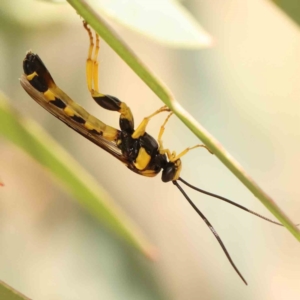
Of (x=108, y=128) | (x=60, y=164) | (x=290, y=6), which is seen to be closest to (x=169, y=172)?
(x=108, y=128)

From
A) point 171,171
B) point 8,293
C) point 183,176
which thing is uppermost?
point 8,293

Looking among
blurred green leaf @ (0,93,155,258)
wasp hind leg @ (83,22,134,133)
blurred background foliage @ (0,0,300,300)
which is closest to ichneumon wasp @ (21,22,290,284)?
wasp hind leg @ (83,22,134,133)

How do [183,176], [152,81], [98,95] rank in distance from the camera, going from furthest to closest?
1. [183,176]
2. [98,95]
3. [152,81]

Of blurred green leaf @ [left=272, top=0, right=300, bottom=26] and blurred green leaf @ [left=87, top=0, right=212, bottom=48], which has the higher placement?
blurred green leaf @ [left=87, top=0, right=212, bottom=48]

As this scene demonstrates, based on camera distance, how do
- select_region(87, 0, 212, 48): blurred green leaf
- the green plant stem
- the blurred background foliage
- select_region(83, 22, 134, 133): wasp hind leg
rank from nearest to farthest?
the green plant stem < select_region(87, 0, 212, 48): blurred green leaf < select_region(83, 22, 134, 133): wasp hind leg < the blurred background foliage

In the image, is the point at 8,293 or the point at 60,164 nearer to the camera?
the point at 8,293

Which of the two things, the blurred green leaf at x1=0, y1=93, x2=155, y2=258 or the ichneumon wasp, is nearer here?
the blurred green leaf at x1=0, y1=93, x2=155, y2=258

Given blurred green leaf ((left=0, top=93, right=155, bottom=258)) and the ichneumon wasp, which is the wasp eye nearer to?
the ichneumon wasp

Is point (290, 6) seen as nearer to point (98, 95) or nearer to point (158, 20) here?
point (158, 20)
